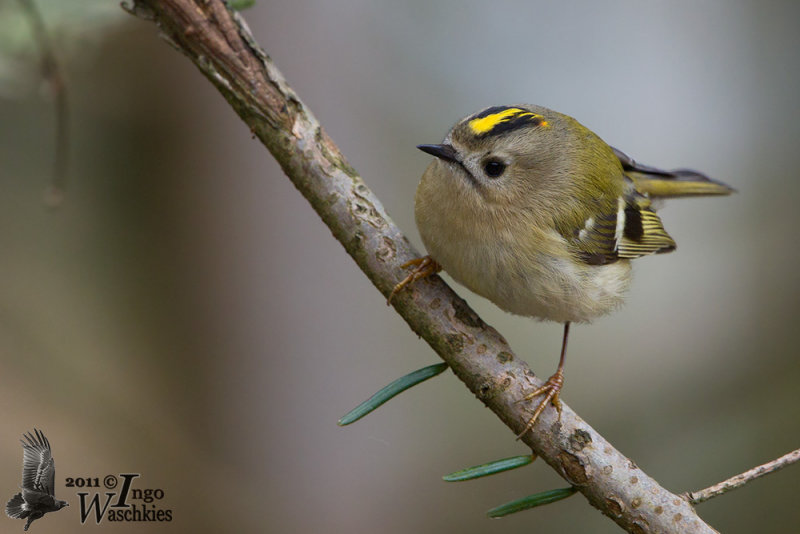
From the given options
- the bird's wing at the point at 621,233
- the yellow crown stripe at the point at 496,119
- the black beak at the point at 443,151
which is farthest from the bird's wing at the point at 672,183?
the black beak at the point at 443,151

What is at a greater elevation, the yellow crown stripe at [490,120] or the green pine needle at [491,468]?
the yellow crown stripe at [490,120]

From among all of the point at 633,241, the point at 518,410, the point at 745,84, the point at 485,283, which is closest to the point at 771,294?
the point at 745,84

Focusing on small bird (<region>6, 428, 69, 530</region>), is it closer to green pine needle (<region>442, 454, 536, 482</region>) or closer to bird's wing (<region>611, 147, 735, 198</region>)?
green pine needle (<region>442, 454, 536, 482</region>)

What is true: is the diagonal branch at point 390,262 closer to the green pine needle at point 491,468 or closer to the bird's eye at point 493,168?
the green pine needle at point 491,468

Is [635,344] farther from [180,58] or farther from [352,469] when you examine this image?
[180,58]

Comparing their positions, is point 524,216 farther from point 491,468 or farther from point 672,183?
point 672,183

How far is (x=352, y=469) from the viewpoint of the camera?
2533 mm

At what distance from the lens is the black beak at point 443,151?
4.90 feet

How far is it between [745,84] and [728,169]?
42 cm

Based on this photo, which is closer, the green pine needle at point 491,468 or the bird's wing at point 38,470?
the green pine needle at point 491,468

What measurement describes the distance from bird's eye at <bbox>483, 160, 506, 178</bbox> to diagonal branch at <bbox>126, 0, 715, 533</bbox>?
376 millimetres

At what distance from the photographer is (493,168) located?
1.59m

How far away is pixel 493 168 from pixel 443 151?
0.13m

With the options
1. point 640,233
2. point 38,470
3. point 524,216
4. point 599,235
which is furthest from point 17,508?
point 640,233
